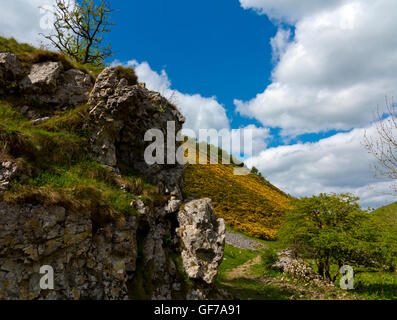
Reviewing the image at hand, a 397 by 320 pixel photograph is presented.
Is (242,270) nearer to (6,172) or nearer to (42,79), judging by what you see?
(6,172)

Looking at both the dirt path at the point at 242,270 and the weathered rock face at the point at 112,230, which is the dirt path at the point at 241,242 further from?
the weathered rock face at the point at 112,230

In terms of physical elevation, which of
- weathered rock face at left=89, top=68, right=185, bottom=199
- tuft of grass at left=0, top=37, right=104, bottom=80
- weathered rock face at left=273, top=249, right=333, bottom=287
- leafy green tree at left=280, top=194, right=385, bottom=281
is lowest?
weathered rock face at left=273, top=249, right=333, bottom=287

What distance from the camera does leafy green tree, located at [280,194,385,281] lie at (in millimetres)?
14781

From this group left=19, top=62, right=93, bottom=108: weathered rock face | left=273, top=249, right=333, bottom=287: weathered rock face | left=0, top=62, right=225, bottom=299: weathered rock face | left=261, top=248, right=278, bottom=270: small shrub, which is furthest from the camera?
left=261, top=248, right=278, bottom=270: small shrub

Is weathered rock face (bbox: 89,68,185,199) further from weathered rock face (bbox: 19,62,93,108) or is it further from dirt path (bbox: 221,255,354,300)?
dirt path (bbox: 221,255,354,300)

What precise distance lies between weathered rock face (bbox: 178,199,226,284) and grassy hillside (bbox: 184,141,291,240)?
24094 mm

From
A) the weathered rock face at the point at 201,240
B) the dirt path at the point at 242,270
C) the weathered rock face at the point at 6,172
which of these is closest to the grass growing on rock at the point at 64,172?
the weathered rock face at the point at 6,172

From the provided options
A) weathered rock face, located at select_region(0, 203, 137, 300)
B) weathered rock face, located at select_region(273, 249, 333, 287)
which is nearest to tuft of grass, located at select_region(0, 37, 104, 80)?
weathered rock face, located at select_region(0, 203, 137, 300)

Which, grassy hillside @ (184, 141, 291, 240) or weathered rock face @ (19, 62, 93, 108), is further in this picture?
grassy hillside @ (184, 141, 291, 240)

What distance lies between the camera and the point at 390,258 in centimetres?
1392

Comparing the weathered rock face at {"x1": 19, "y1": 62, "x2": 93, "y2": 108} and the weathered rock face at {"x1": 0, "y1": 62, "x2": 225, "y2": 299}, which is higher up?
the weathered rock face at {"x1": 19, "y1": 62, "x2": 93, "y2": 108}

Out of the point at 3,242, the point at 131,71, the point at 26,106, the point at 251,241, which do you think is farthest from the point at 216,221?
the point at 251,241

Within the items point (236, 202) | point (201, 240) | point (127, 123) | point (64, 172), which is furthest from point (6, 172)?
point (236, 202)

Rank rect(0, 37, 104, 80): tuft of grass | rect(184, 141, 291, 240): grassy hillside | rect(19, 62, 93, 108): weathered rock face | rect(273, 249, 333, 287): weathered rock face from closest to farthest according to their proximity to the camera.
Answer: rect(19, 62, 93, 108): weathered rock face < rect(0, 37, 104, 80): tuft of grass < rect(273, 249, 333, 287): weathered rock face < rect(184, 141, 291, 240): grassy hillside
